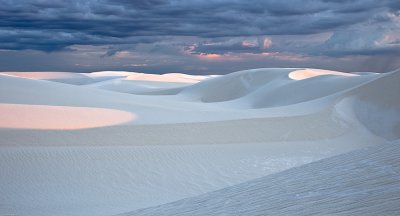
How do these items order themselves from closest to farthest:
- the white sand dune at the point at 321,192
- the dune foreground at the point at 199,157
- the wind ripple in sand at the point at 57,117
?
the white sand dune at the point at 321,192 < the dune foreground at the point at 199,157 < the wind ripple in sand at the point at 57,117

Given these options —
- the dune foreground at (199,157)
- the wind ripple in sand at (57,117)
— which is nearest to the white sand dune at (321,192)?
the dune foreground at (199,157)

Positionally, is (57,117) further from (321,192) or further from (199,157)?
(321,192)

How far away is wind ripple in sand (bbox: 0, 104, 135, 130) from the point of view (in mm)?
13961

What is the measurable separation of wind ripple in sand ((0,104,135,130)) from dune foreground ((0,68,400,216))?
33mm

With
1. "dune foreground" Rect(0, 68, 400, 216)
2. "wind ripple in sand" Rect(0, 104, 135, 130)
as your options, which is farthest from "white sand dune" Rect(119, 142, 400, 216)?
"wind ripple in sand" Rect(0, 104, 135, 130)

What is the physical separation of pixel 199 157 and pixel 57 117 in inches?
199

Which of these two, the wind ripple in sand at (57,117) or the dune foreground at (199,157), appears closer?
the dune foreground at (199,157)

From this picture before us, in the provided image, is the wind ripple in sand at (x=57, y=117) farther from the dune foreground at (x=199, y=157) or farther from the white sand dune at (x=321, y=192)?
the white sand dune at (x=321, y=192)

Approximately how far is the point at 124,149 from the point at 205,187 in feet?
10.0

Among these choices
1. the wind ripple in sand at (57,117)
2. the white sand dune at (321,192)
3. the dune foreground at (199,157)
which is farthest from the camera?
the wind ripple in sand at (57,117)

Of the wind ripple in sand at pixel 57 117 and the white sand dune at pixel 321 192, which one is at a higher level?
the white sand dune at pixel 321 192

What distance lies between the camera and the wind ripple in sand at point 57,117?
1396 cm

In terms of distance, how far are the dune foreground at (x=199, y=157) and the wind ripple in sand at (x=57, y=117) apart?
3 centimetres

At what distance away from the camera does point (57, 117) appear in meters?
15.3
